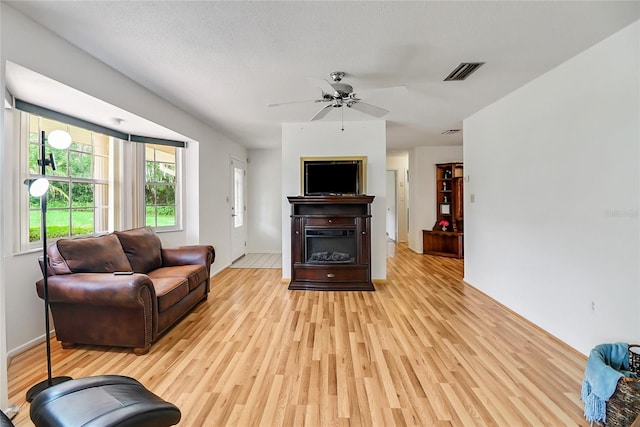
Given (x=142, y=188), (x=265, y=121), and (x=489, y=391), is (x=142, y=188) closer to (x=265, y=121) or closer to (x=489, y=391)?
(x=265, y=121)

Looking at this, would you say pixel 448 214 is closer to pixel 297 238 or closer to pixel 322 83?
pixel 297 238

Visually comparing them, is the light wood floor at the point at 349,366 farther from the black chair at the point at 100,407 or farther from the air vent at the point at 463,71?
the air vent at the point at 463,71

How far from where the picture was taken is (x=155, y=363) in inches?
95.6

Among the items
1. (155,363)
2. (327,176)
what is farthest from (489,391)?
(327,176)

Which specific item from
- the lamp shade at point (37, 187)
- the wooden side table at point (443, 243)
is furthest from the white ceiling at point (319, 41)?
the wooden side table at point (443, 243)

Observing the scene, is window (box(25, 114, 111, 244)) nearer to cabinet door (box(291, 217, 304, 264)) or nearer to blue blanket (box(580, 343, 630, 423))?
cabinet door (box(291, 217, 304, 264))

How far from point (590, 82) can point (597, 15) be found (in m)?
0.61

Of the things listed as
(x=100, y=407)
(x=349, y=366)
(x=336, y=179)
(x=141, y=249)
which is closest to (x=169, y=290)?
(x=141, y=249)

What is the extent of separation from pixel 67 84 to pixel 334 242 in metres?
3.37

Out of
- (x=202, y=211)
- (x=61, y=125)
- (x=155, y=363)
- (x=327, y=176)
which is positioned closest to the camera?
(x=155, y=363)

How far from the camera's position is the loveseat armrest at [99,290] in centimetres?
243

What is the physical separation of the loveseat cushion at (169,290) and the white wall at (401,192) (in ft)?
23.5

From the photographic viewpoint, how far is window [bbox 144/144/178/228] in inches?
175

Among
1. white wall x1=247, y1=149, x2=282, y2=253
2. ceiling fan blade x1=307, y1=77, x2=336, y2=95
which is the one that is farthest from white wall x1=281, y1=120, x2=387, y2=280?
white wall x1=247, y1=149, x2=282, y2=253
